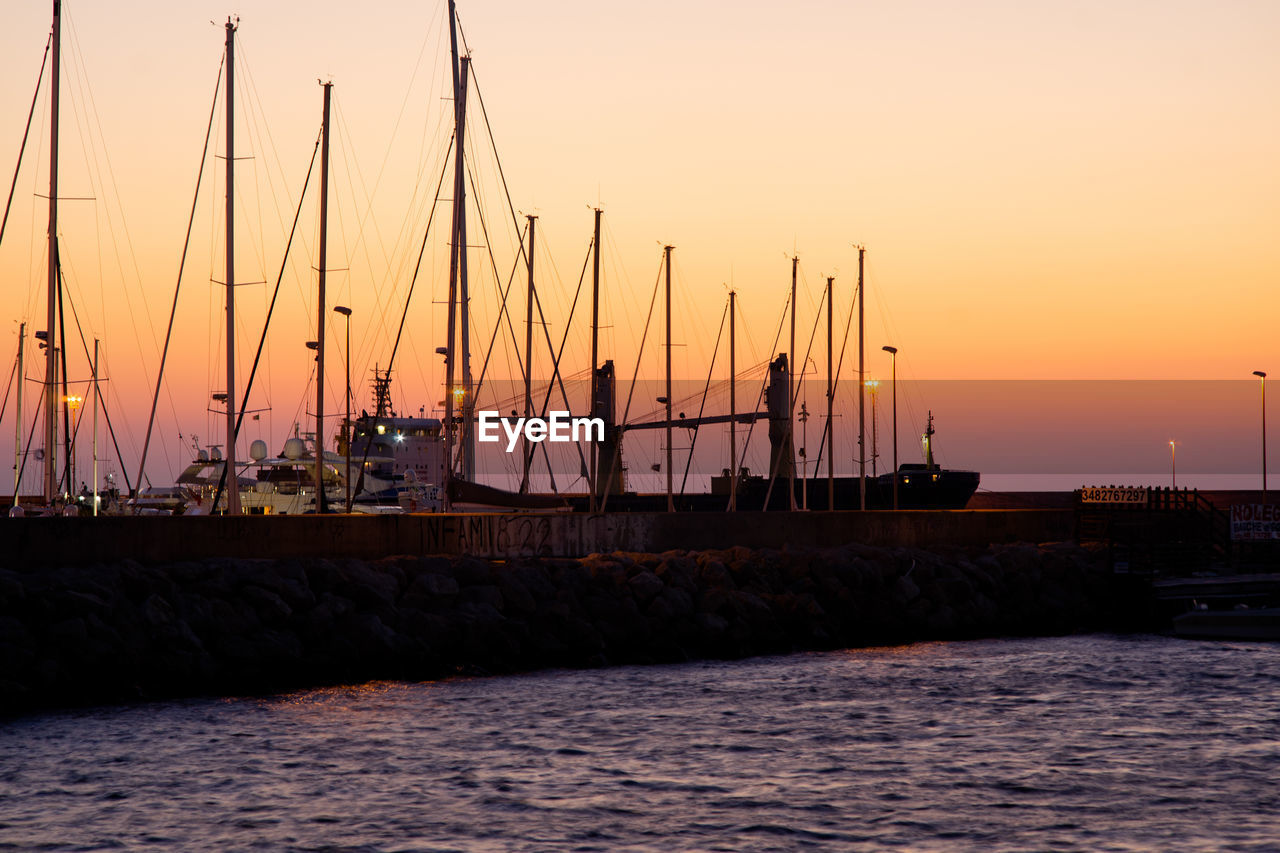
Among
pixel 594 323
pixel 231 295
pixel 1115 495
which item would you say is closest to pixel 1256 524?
pixel 1115 495

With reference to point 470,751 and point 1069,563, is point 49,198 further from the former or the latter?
point 1069,563

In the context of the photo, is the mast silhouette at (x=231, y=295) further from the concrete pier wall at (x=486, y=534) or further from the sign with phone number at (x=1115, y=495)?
the sign with phone number at (x=1115, y=495)

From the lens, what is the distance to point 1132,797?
54.0 ft

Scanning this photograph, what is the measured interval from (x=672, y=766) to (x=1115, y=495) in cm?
2842

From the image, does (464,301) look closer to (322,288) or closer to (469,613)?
(322,288)

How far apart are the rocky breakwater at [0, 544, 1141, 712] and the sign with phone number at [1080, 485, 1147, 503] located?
653cm

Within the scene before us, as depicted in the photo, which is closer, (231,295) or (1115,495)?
(231,295)

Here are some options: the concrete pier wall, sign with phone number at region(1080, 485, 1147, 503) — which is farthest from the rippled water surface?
sign with phone number at region(1080, 485, 1147, 503)

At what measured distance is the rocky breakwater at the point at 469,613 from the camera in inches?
904

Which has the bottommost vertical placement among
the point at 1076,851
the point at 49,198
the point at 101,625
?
the point at 1076,851

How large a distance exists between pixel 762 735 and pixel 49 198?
75.6ft

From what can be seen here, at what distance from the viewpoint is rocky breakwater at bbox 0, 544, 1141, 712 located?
2297 cm

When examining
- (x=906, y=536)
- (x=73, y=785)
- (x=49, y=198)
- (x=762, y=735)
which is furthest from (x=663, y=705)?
(x=49, y=198)

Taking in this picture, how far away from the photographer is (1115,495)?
41688 millimetres
